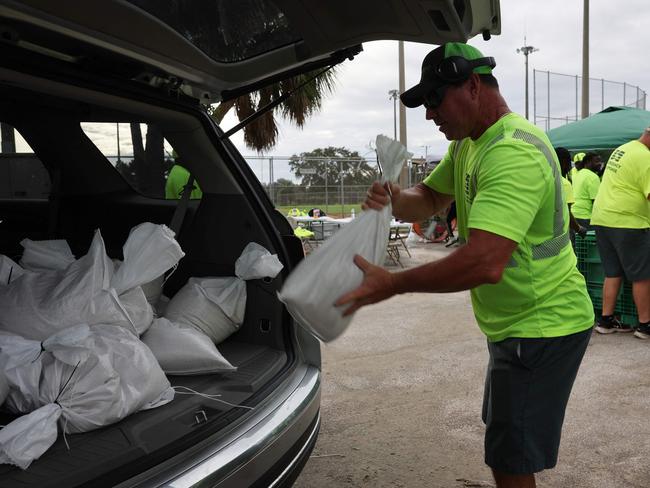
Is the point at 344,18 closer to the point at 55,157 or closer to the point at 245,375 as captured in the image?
Result: the point at 245,375

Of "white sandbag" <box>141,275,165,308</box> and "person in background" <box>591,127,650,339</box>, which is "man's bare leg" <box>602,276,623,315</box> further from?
"white sandbag" <box>141,275,165,308</box>

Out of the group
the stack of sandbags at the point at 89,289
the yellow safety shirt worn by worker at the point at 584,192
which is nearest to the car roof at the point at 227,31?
the stack of sandbags at the point at 89,289

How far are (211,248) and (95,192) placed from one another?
932 mm

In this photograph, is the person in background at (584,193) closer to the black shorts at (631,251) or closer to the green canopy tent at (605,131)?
the green canopy tent at (605,131)

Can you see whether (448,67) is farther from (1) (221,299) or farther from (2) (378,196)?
(1) (221,299)

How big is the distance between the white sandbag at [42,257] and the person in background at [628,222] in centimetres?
455

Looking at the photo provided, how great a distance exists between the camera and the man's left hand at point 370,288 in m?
1.66

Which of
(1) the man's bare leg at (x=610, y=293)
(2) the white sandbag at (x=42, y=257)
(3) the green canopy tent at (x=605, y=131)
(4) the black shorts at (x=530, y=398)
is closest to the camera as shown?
(4) the black shorts at (x=530, y=398)

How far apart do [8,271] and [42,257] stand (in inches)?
6.4

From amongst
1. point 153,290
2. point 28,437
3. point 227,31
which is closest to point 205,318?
point 153,290

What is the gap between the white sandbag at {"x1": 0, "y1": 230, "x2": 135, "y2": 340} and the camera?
2.09 metres

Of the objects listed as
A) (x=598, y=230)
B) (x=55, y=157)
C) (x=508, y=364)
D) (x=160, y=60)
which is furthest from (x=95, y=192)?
(x=598, y=230)

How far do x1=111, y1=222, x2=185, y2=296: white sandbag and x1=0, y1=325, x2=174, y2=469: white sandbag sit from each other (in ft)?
1.13

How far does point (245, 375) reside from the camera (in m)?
2.38
